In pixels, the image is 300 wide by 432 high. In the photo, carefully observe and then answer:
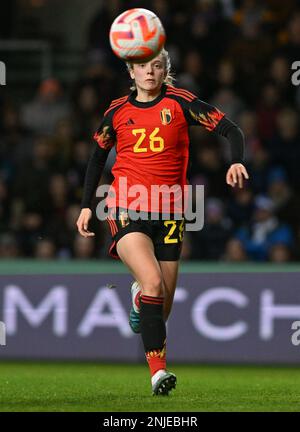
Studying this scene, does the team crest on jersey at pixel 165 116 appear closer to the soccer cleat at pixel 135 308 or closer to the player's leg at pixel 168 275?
the player's leg at pixel 168 275

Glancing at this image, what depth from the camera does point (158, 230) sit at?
26.0ft

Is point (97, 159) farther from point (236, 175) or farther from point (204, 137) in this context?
point (204, 137)

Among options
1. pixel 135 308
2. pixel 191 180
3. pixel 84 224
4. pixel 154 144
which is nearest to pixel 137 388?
pixel 135 308

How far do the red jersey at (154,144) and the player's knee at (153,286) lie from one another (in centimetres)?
51

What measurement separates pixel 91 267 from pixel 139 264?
15.4ft

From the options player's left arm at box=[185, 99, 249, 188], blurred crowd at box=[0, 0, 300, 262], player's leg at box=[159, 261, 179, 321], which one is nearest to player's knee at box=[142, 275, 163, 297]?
player's leg at box=[159, 261, 179, 321]

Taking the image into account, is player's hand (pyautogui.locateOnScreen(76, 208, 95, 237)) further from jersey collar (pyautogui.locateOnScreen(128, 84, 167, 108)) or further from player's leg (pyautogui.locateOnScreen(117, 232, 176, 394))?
jersey collar (pyautogui.locateOnScreen(128, 84, 167, 108))

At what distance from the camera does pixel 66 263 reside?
40.4 feet

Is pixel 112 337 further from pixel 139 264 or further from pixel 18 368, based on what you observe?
pixel 139 264

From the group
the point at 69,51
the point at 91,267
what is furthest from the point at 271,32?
the point at 91,267

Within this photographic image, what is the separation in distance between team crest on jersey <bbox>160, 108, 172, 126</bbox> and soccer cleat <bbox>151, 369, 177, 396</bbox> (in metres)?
1.54

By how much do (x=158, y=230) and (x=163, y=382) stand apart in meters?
0.99

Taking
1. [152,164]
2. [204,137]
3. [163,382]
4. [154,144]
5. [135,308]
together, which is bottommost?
[163,382]

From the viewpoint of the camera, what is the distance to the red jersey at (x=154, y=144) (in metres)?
7.89
